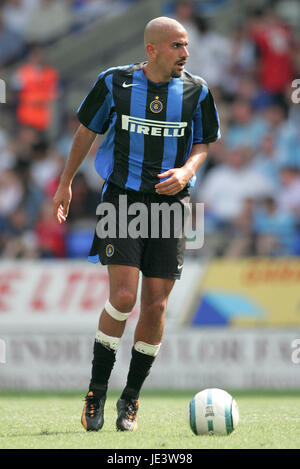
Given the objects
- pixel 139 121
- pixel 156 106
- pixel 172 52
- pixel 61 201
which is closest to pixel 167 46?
pixel 172 52

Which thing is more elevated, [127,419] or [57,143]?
[57,143]

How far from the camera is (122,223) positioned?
5562mm

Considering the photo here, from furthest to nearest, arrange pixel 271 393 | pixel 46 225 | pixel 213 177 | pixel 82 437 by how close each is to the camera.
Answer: pixel 213 177
pixel 46 225
pixel 271 393
pixel 82 437

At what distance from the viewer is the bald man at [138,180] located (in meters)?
5.54

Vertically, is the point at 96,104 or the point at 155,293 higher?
the point at 96,104

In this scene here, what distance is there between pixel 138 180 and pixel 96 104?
1.77 feet

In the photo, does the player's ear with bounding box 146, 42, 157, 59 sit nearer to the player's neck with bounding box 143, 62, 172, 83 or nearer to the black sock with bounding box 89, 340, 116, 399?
the player's neck with bounding box 143, 62, 172, 83

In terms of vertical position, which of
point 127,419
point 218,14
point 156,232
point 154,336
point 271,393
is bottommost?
point 271,393

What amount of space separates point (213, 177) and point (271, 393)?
11.1 feet

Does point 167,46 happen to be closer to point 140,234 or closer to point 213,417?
point 140,234

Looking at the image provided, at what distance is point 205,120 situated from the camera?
19.1 feet
